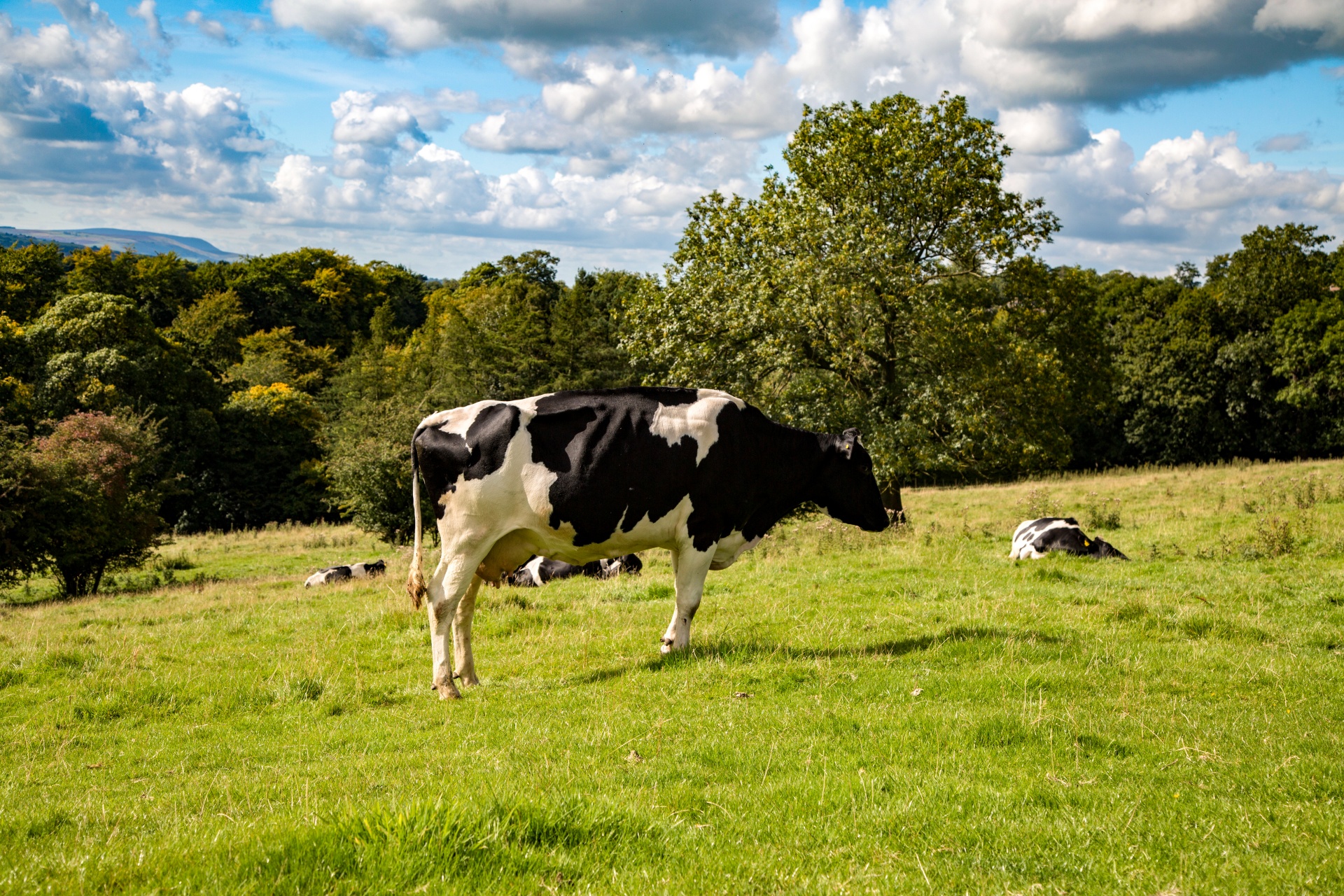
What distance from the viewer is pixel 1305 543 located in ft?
55.1

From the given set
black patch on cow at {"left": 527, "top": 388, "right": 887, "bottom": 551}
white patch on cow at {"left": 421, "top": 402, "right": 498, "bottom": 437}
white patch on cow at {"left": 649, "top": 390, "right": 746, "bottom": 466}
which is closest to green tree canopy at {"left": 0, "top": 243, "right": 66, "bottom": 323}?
white patch on cow at {"left": 421, "top": 402, "right": 498, "bottom": 437}

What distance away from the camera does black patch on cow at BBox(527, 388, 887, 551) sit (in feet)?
32.4

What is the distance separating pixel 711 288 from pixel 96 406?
34.8m

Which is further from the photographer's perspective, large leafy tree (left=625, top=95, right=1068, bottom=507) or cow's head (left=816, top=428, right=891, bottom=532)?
large leafy tree (left=625, top=95, right=1068, bottom=507)

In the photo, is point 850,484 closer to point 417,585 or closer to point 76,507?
point 417,585

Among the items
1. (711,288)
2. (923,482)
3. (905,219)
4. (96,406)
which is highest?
(905,219)

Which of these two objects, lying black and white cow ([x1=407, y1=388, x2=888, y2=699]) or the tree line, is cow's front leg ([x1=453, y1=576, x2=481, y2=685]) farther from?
the tree line

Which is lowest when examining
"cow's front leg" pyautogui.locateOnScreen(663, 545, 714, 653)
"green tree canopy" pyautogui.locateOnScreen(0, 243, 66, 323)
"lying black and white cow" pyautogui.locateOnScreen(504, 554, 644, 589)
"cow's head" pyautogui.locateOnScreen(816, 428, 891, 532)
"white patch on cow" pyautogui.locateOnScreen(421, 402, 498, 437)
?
"lying black and white cow" pyautogui.locateOnScreen(504, 554, 644, 589)

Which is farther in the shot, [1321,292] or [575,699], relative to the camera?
[1321,292]

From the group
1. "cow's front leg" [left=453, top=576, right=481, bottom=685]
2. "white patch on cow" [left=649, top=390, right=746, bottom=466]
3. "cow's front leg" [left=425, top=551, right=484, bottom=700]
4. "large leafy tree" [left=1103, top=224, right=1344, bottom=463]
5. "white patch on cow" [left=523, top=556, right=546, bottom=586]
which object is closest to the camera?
"cow's front leg" [left=425, top=551, right=484, bottom=700]

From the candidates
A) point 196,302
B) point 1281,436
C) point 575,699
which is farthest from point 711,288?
point 196,302

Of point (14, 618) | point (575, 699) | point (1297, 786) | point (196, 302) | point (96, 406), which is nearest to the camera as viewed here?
point (1297, 786)

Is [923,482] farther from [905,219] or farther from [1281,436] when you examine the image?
[905,219]

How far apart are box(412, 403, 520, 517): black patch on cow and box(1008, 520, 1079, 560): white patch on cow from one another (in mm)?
10836
